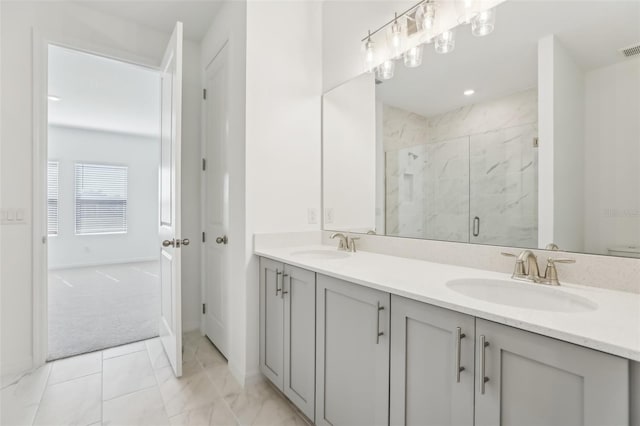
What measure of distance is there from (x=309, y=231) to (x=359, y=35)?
55.4 inches

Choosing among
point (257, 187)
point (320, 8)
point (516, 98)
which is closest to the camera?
point (516, 98)

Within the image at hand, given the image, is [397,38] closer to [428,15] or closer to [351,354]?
[428,15]

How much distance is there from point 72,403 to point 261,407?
1.10 metres

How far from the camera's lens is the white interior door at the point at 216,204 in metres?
2.34

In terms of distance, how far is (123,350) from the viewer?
2.42m

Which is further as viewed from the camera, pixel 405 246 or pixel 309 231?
pixel 309 231

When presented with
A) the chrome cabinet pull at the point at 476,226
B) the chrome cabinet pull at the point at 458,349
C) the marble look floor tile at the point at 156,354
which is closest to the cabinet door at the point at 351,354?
the chrome cabinet pull at the point at 458,349

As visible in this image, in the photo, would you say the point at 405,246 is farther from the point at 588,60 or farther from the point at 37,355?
the point at 37,355

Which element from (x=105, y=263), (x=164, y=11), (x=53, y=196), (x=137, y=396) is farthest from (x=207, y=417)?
(x=53, y=196)

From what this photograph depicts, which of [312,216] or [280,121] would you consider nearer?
[280,121]

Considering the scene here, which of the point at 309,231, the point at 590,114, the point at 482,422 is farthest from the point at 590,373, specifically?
the point at 309,231

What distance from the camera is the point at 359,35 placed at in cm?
207

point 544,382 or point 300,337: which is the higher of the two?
point 544,382

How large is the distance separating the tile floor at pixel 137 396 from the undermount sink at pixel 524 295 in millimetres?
1123
